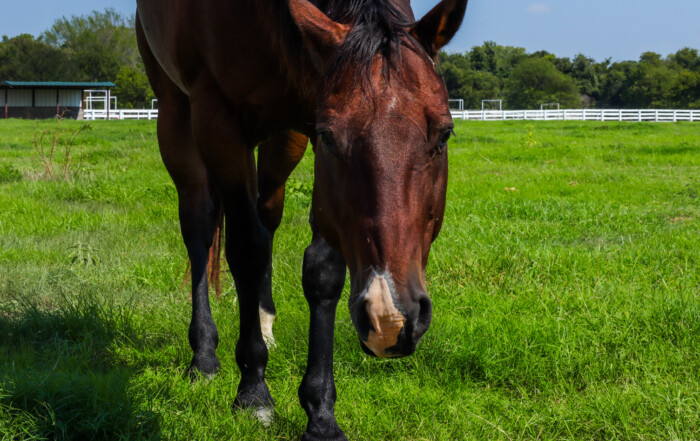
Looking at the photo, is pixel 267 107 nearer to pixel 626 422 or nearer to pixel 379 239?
pixel 379 239

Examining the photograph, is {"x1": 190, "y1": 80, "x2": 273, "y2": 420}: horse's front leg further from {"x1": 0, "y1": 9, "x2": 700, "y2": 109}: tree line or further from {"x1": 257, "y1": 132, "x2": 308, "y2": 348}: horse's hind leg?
{"x1": 0, "y1": 9, "x2": 700, "y2": 109}: tree line

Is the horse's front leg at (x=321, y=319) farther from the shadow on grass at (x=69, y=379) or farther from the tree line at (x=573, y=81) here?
the tree line at (x=573, y=81)

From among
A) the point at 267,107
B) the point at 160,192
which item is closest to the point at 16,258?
the point at 160,192

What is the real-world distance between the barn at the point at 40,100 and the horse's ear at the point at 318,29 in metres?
43.5

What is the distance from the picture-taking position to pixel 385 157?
61.1 inches

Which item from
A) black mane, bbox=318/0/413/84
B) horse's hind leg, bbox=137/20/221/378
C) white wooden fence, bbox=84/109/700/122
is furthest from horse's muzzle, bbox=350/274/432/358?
white wooden fence, bbox=84/109/700/122

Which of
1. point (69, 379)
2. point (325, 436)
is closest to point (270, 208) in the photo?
point (69, 379)

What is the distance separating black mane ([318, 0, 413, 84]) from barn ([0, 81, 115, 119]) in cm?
4362

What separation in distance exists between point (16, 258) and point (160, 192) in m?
2.42

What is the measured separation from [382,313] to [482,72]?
7442cm

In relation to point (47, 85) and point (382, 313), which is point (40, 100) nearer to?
point (47, 85)

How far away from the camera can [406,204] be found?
1.56 metres

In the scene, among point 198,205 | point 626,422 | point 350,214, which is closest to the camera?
point 350,214

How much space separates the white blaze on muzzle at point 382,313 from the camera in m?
1.48
